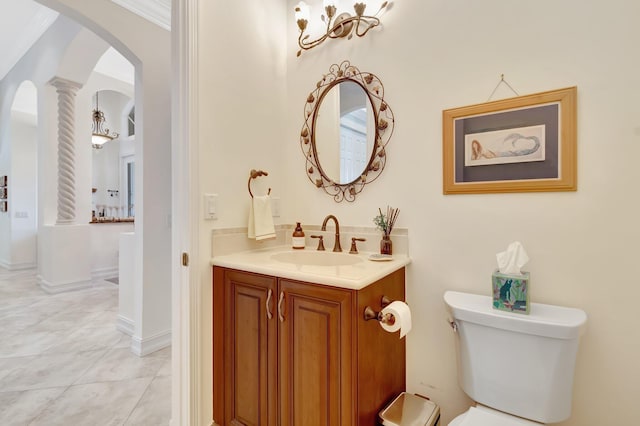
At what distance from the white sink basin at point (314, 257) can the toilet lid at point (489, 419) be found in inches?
32.6

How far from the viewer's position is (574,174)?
3.84ft

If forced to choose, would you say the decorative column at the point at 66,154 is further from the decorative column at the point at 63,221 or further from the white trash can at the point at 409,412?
the white trash can at the point at 409,412

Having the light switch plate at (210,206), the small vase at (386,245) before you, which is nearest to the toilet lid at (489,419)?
the small vase at (386,245)

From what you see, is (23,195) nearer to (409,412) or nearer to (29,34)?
(29,34)

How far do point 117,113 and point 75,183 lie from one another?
3.46m

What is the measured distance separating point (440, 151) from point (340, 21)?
0.96m

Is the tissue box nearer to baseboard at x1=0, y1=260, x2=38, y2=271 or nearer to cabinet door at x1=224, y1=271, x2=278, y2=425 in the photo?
cabinet door at x1=224, y1=271, x2=278, y2=425

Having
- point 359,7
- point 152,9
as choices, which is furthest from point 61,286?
point 359,7

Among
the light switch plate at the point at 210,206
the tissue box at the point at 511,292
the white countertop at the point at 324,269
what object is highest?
the light switch plate at the point at 210,206

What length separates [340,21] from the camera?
172 cm

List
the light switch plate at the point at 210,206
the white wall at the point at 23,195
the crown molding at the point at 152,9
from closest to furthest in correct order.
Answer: the light switch plate at the point at 210,206 → the crown molding at the point at 152,9 → the white wall at the point at 23,195

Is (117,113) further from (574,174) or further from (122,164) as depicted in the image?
(574,174)

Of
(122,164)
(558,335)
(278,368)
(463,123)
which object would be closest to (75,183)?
(122,164)

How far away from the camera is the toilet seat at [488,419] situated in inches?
41.1
